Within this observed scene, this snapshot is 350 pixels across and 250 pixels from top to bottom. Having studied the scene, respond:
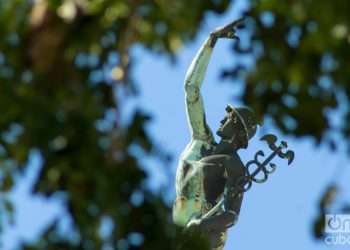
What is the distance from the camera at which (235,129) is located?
11.6m

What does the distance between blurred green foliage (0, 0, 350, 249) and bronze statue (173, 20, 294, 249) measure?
330 centimetres

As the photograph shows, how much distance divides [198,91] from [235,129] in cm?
41

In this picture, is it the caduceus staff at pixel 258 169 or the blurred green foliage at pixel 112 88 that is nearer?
the blurred green foliage at pixel 112 88

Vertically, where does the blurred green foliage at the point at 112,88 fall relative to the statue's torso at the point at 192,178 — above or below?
below

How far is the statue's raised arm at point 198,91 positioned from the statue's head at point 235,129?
0.13m

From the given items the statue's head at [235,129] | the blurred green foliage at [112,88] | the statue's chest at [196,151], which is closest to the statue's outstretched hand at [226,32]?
the statue's head at [235,129]

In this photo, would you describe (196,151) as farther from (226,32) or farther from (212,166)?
(226,32)

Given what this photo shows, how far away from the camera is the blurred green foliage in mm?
6930

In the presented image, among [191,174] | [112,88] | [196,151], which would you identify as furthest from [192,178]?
[112,88]

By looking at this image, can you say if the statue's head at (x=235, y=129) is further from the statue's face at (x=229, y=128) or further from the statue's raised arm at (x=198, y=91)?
the statue's raised arm at (x=198, y=91)

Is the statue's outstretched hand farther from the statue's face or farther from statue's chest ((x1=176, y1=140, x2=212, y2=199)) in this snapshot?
statue's chest ((x1=176, y1=140, x2=212, y2=199))

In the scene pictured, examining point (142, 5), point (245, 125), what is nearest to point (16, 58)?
point (142, 5)

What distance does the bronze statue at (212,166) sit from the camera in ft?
37.1

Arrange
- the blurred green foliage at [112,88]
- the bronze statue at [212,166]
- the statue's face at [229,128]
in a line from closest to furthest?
1. the blurred green foliage at [112,88]
2. the bronze statue at [212,166]
3. the statue's face at [229,128]
